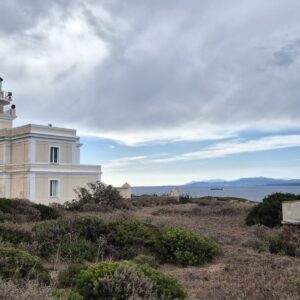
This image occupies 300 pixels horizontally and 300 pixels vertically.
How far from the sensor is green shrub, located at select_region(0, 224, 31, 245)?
1042cm

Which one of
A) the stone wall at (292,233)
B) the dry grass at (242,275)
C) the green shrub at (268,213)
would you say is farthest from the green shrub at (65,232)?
the green shrub at (268,213)

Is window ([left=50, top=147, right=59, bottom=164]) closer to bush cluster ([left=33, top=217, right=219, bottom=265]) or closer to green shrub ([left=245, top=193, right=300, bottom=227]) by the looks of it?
green shrub ([left=245, top=193, right=300, bottom=227])

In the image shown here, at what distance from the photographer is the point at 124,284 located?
18.9ft

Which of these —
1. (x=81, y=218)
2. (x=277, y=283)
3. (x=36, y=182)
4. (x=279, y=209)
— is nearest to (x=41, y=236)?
(x=81, y=218)

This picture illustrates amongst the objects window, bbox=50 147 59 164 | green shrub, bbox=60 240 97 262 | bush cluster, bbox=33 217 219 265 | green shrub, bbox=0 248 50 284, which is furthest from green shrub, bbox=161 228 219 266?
window, bbox=50 147 59 164

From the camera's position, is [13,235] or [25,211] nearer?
[13,235]

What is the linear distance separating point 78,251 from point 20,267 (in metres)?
3.25

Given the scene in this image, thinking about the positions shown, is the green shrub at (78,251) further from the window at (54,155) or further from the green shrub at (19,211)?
the window at (54,155)

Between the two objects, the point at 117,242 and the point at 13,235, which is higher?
Answer: the point at 13,235

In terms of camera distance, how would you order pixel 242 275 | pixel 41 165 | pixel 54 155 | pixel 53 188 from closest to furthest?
pixel 242 275 < pixel 41 165 < pixel 53 188 < pixel 54 155

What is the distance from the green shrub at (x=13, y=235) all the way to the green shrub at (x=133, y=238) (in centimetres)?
207

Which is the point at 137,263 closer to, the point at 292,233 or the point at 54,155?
the point at 292,233

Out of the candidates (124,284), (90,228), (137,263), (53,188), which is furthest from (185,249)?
(53,188)

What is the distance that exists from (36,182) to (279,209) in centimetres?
1804
